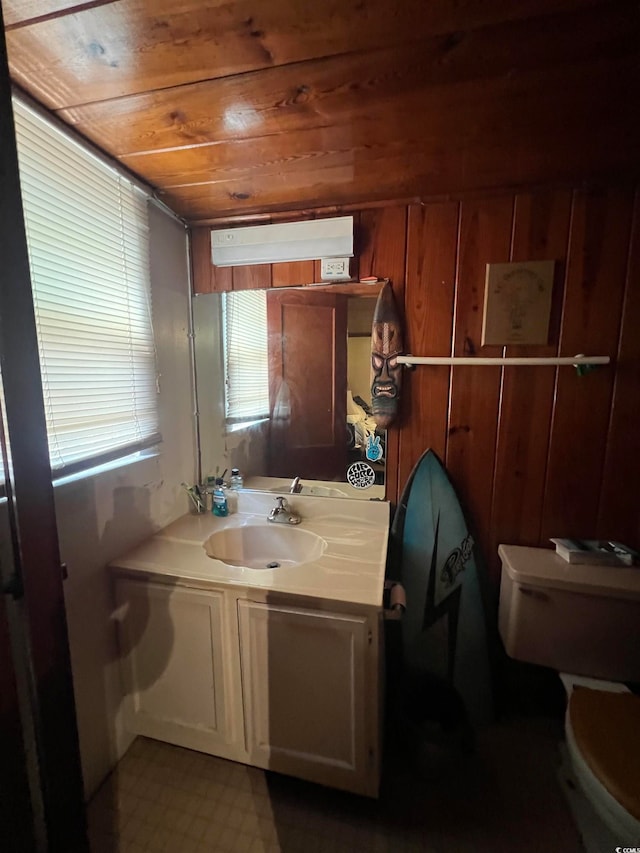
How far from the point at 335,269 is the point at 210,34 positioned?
0.81m

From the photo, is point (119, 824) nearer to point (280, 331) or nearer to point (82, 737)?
point (82, 737)

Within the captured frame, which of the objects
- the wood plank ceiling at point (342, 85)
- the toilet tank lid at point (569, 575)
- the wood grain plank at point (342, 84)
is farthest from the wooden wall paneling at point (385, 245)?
the toilet tank lid at point (569, 575)

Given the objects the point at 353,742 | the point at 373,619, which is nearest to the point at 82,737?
the point at 353,742

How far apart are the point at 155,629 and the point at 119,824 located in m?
0.57

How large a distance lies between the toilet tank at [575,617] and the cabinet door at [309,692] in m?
0.63

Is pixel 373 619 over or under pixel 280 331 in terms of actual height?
under

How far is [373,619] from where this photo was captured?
1.08 m

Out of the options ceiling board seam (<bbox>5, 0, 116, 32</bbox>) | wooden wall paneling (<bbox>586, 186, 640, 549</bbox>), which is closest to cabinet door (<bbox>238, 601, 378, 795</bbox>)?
wooden wall paneling (<bbox>586, 186, 640, 549</bbox>)

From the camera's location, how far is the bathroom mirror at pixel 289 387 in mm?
1623

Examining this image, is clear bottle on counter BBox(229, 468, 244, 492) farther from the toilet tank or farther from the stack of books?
the stack of books

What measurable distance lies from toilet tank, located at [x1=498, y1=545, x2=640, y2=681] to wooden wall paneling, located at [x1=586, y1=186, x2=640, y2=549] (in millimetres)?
195

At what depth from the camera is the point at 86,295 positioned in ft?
3.80

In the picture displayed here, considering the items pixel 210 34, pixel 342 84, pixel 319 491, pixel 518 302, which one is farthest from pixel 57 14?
pixel 319 491

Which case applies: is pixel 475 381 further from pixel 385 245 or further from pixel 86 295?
pixel 86 295
